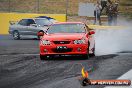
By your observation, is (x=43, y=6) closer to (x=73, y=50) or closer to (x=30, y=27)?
(x=30, y=27)

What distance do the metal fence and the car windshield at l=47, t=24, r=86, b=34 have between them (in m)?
27.8

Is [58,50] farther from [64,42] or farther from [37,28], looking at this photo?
[37,28]

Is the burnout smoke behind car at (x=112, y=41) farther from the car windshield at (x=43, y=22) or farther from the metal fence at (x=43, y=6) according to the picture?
the metal fence at (x=43, y=6)

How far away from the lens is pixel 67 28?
17.0 m

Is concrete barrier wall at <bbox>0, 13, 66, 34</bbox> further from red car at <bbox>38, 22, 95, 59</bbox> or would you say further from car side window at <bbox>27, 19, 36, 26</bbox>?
red car at <bbox>38, 22, 95, 59</bbox>

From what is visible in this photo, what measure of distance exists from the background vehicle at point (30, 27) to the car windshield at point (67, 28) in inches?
508

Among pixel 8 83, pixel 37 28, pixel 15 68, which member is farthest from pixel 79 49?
pixel 37 28

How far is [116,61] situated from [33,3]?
111 ft

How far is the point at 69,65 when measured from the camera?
13.8m

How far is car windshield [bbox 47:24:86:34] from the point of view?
16.8 meters

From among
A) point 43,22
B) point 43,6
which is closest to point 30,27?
point 43,22

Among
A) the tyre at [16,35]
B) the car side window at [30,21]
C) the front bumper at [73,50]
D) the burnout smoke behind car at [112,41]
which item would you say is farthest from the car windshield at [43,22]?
the front bumper at [73,50]

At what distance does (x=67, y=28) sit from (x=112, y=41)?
22.9 feet

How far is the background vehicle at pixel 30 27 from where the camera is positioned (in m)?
30.7
